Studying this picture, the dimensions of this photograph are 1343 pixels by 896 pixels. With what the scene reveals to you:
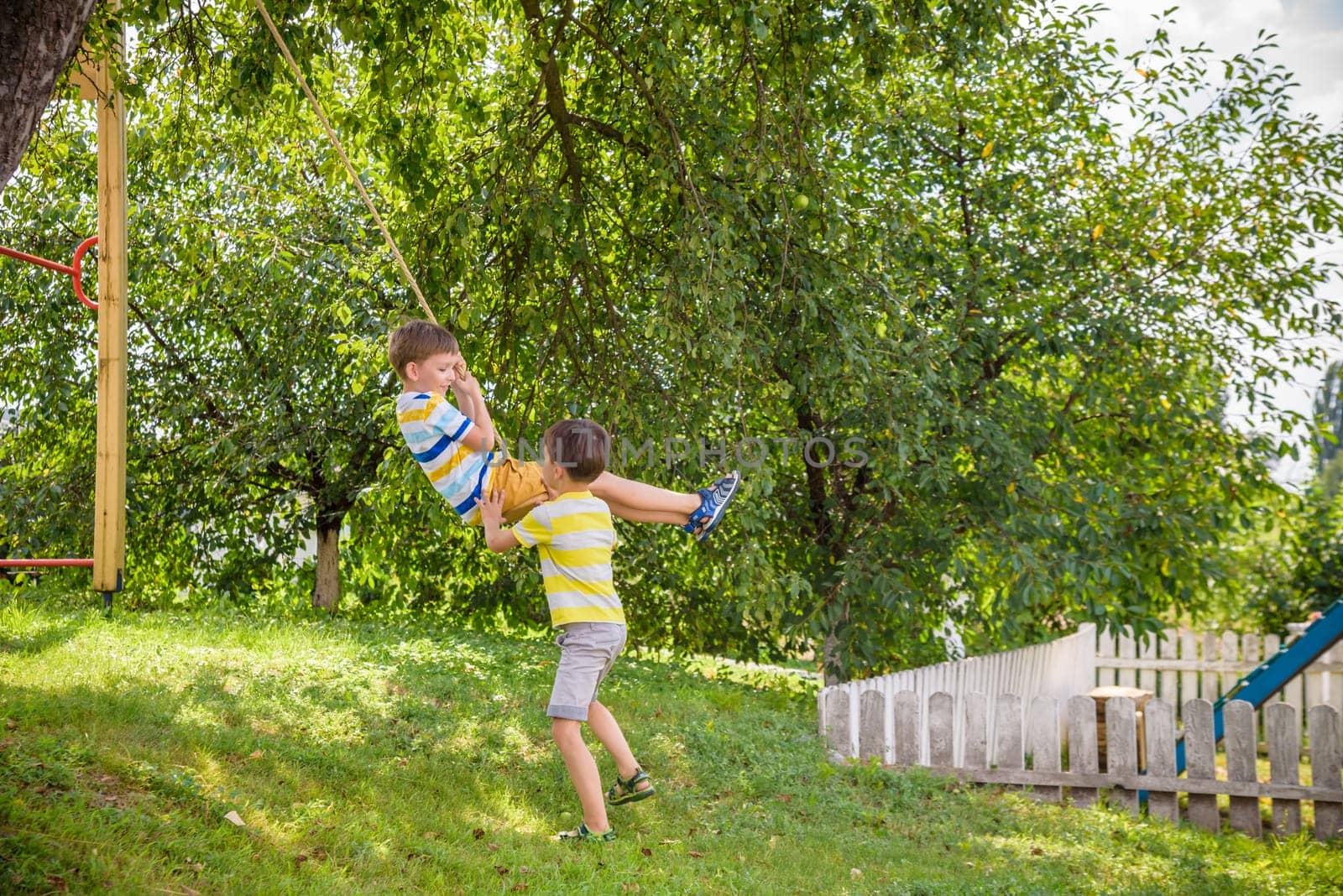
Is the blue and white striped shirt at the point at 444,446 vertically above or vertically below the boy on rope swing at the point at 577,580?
above

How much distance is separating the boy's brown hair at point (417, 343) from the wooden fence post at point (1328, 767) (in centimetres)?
537

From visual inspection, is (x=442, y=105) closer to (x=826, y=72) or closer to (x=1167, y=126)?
(x=826, y=72)

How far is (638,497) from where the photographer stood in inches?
173

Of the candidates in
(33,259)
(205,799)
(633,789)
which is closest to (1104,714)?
(633,789)

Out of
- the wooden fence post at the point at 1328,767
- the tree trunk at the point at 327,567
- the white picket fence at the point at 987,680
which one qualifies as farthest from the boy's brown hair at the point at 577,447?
the tree trunk at the point at 327,567

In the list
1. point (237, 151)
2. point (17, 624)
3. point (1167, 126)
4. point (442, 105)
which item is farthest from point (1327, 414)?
point (17, 624)

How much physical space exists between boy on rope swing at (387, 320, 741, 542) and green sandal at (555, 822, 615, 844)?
1237mm

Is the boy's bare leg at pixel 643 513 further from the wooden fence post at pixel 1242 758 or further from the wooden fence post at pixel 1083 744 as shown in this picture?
the wooden fence post at pixel 1242 758

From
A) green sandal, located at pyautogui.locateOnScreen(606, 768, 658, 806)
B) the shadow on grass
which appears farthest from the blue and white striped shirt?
green sandal, located at pyautogui.locateOnScreen(606, 768, 658, 806)

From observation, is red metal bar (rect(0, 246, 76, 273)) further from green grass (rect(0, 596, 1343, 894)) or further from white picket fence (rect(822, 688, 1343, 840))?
white picket fence (rect(822, 688, 1343, 840))

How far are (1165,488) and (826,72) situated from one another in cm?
406

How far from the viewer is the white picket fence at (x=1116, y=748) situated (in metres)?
6.39

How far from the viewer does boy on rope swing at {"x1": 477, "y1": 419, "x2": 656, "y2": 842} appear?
13.8 ft

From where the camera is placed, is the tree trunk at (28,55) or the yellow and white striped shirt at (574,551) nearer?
the tree trunk at (28,55)
